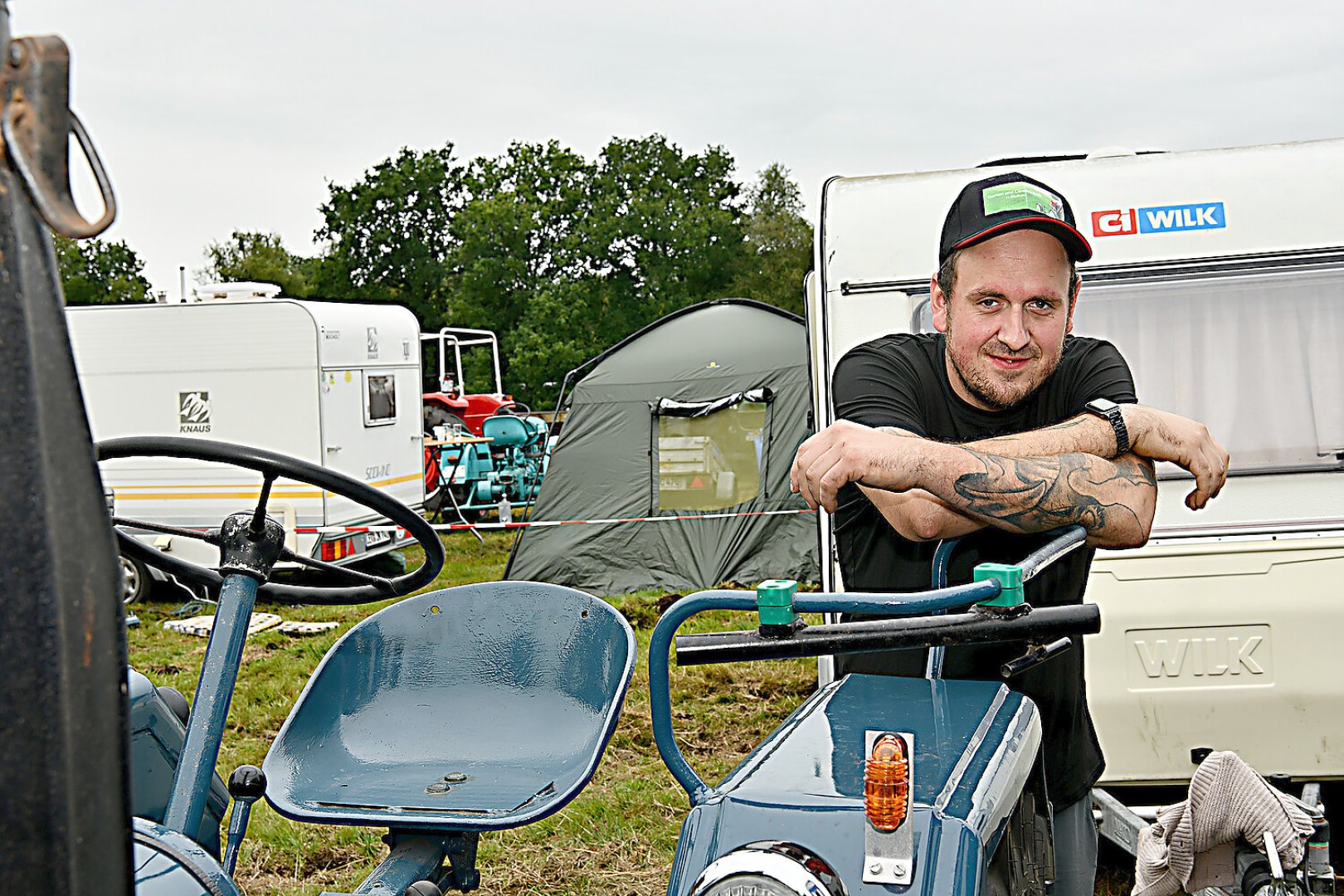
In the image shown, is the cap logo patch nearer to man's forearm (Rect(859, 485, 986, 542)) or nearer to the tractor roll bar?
man's forearm (Rect(859, 485, 986, 542))

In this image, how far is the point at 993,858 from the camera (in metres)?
1.62

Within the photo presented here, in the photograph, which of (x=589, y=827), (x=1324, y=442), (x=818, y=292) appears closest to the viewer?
(x=1324, y=442)

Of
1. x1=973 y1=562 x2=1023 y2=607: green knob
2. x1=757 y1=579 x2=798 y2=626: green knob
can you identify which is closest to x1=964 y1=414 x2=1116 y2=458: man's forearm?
x1=973 y1=562 x2=1023 y2=607: green knob

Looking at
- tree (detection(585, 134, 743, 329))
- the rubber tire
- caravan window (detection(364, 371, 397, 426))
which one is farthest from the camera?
tree (detection(585, 134, 743, 329))

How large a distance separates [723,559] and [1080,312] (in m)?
5.72

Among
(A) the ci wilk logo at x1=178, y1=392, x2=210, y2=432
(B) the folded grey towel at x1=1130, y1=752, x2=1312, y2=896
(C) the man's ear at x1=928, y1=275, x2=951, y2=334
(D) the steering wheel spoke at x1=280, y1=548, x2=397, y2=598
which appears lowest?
(B) the folded grey towel at x1=1130, y1=752, x2=1312, y2=896

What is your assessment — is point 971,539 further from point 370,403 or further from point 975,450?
point 370,403

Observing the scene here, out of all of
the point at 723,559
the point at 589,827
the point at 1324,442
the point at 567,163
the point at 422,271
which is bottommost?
the point at 589,827

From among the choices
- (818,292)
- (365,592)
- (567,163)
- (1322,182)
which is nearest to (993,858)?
(365,592)

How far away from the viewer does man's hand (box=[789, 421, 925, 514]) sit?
2.05m

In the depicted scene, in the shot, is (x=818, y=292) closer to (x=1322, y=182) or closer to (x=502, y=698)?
(x=1322, y=182)

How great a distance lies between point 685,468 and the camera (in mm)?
9953

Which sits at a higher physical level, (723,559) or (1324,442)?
(1324,442)

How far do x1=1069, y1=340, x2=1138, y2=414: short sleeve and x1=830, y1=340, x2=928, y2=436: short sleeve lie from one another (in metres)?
0.30
